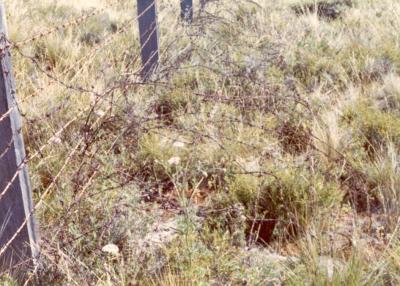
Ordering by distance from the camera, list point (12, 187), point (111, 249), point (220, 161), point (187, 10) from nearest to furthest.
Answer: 1. point (12, 187)
2. point (111, 249)
3. point (220, 161)
4. point (187, 10)

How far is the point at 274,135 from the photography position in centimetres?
415

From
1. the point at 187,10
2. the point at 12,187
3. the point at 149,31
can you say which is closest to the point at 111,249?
the point at 12,187

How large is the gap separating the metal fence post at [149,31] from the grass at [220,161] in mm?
192

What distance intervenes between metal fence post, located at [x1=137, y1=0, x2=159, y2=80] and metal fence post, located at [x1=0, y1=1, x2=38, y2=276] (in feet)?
8.92

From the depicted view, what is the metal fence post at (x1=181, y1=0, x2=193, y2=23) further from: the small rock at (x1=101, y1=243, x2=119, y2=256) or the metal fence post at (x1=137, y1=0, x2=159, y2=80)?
the small rock at (x1=101, y1=243, x2=119, y2=256)

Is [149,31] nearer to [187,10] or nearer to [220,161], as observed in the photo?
[187,10]

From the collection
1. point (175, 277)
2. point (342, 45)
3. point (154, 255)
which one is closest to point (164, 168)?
point (154, 255)

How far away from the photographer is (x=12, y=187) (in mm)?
2375

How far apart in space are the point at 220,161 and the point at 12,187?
1.59 metres

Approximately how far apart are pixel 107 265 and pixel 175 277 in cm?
32

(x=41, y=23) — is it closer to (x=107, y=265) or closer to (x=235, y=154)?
(x=235, y=154)

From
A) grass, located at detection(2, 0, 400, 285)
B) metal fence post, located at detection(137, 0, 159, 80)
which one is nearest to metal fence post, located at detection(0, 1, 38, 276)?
grass, located at detection(2, 0, 400, 285)

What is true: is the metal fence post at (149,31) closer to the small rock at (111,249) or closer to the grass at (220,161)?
the grass at (220,161)

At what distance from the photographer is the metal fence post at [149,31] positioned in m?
5.12
